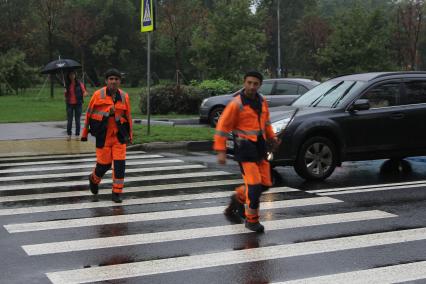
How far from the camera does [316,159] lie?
1055 centimetres

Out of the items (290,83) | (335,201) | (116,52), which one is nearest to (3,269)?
(335,201)

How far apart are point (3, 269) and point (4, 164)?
306 inches

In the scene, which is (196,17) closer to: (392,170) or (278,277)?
(392,170)

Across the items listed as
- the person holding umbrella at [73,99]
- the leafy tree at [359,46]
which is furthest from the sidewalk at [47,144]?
the leafy tree at [359,46]

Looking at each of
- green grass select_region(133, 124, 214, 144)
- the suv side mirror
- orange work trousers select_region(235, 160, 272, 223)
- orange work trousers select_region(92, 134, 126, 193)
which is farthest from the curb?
orange work trousers select_region(235, 160, 272, 223)

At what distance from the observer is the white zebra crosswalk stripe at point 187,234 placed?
6.64 m

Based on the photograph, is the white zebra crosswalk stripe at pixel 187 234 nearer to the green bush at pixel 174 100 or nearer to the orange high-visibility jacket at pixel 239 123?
the orange high-visibility jacket at pixel 239 123

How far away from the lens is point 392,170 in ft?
38.8

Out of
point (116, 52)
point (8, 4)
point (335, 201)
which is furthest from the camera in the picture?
point (8, 4)

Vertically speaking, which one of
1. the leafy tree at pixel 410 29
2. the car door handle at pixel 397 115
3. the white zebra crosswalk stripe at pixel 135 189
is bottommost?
the white zebra crosswalk stripe at pixel 135 189

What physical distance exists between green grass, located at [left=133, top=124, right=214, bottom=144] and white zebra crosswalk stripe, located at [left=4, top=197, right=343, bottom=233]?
7.26m

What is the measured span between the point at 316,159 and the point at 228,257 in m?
Result: 4.66

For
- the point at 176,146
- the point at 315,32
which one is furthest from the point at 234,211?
the point at 315,32

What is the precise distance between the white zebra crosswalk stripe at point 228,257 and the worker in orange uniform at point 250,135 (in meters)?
0.73
